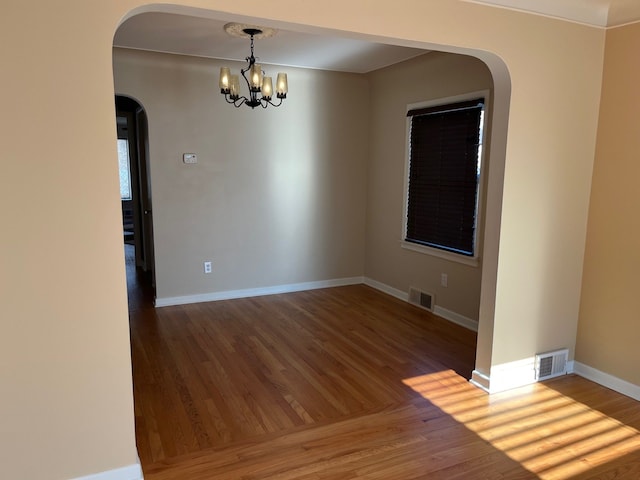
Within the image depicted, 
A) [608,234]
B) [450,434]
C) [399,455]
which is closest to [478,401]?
[450,434]

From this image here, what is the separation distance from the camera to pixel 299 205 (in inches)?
220

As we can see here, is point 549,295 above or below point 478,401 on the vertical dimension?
above

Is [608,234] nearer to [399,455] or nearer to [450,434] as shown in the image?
[450,434]

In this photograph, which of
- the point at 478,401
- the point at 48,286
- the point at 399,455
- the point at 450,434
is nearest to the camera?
the point at 48,286

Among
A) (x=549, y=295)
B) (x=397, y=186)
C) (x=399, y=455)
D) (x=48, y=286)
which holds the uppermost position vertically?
(x=397, y=186)

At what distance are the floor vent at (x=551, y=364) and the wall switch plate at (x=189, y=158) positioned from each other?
3.73m

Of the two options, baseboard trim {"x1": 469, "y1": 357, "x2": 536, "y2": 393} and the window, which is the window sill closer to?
the window

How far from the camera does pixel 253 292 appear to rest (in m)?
5.47

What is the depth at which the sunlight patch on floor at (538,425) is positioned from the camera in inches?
98.2

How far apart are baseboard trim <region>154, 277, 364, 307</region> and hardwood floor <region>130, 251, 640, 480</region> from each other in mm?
685

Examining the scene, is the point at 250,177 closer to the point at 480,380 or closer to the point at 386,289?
the point at 386,289

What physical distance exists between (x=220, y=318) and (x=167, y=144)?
74.0 inches

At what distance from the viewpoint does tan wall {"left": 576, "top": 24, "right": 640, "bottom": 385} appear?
3047 mm

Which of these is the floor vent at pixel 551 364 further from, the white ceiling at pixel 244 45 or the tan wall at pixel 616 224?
the white ceiling at pixel 244 45
